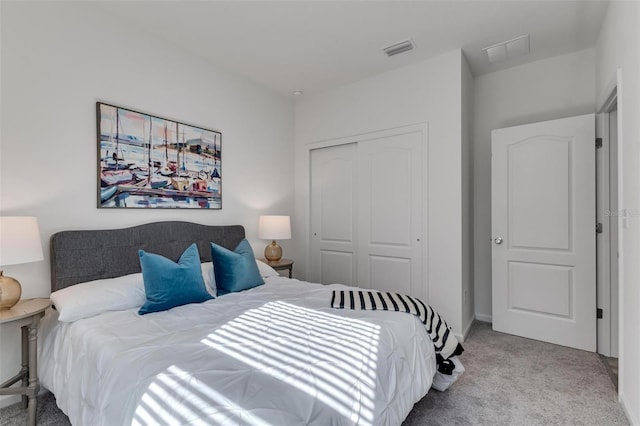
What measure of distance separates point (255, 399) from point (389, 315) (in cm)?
101

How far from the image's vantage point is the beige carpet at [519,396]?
1.86 m

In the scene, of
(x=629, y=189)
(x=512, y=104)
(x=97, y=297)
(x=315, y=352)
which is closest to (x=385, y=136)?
(x=512, y=104)

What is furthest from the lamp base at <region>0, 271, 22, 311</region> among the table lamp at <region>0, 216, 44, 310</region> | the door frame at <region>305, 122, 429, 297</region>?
the door frame at <region>305, 122, 429, 297</region>

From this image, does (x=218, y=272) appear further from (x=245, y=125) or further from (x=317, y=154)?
(x=317, y=154)

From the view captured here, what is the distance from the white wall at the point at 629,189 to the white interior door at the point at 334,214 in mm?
2348

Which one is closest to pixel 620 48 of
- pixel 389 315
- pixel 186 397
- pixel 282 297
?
pixel 389 315

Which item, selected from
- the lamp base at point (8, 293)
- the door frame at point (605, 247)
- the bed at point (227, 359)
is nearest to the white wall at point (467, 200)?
the door frame at point (605, 247)

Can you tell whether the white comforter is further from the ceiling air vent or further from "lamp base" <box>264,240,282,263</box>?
the ceiling air vent

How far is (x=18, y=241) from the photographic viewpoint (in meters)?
1.76

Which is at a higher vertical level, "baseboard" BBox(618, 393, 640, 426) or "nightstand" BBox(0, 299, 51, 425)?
"nightstand" BBox(0, 299, 51, 425)

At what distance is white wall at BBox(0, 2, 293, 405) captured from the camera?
202 centimetres

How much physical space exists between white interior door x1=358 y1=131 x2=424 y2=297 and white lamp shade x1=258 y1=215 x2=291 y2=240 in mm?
888

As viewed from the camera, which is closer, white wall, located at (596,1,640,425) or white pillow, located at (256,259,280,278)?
white wall, located at (596,1,640,425)

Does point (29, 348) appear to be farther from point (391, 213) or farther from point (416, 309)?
point (391, 213)
